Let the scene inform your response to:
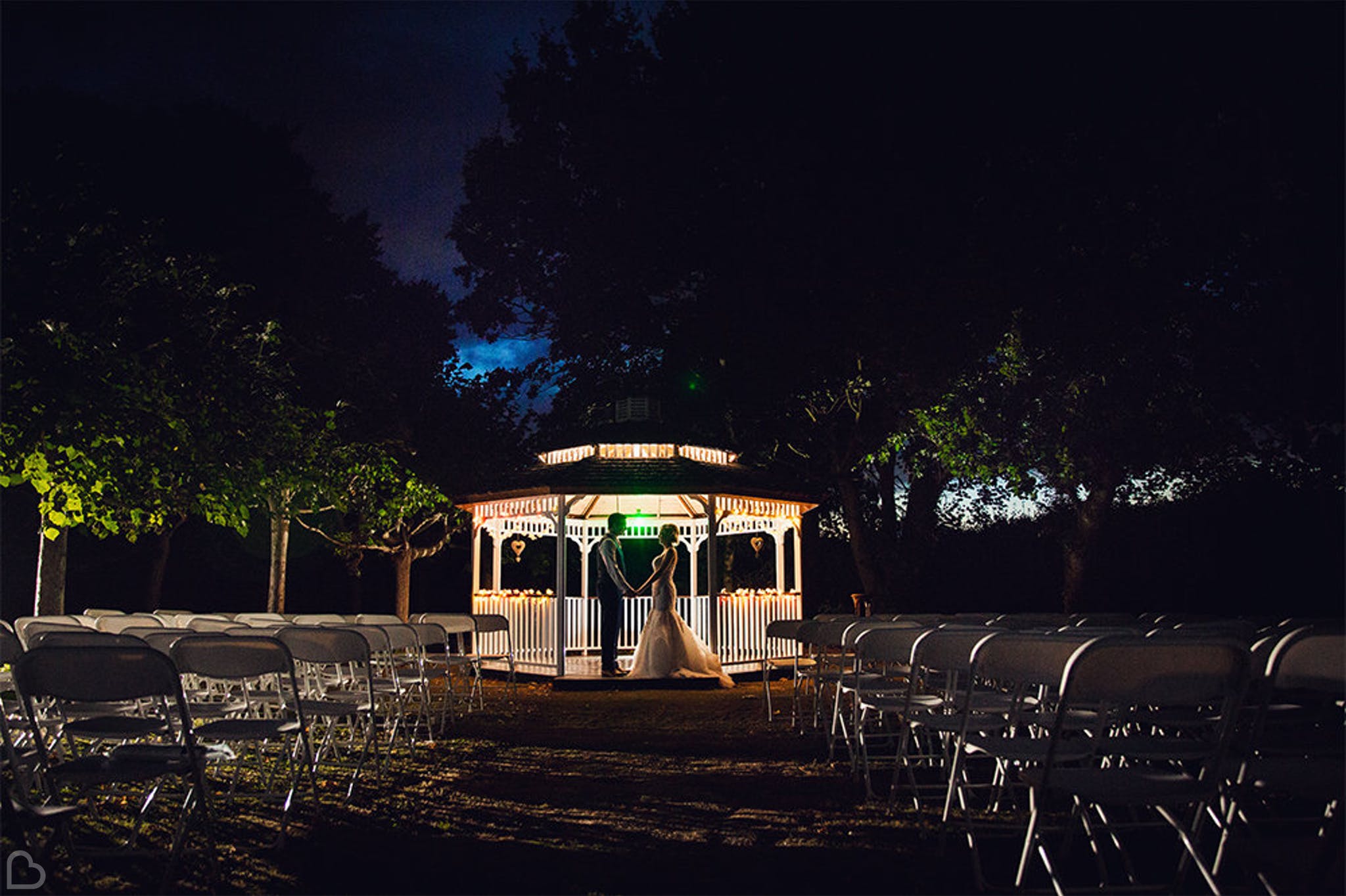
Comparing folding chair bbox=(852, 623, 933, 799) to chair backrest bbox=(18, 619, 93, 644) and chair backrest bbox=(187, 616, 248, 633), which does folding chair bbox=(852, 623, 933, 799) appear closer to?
chair backrest bbox=(187, 616, 248, 633)

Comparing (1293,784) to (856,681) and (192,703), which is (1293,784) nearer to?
(856,681)

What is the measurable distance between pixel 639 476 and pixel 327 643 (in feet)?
28.5

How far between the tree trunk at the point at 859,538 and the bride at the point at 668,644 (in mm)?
6499

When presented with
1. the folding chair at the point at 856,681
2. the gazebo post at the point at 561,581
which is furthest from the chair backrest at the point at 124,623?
the gazebo post at the point at 561,581

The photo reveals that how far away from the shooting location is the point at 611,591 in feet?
43.5

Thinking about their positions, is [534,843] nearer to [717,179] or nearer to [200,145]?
[717,179]

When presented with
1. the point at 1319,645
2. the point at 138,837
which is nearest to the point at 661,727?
the point at 138,837

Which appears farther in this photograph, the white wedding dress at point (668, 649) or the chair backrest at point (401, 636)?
the white wedding dress at point (668, 649)

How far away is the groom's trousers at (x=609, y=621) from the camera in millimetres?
13008

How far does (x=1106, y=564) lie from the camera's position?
16.6 m

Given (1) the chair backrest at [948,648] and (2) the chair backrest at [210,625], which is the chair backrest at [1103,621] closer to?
(1) the chair backrest at [948,648]

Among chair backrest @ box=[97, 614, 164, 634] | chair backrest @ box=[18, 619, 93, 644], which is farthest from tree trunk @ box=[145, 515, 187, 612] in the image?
chair backrest @ box=[18, 619, 93, 644]

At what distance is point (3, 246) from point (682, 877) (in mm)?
9612

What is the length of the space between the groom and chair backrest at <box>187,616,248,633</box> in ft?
19.9
